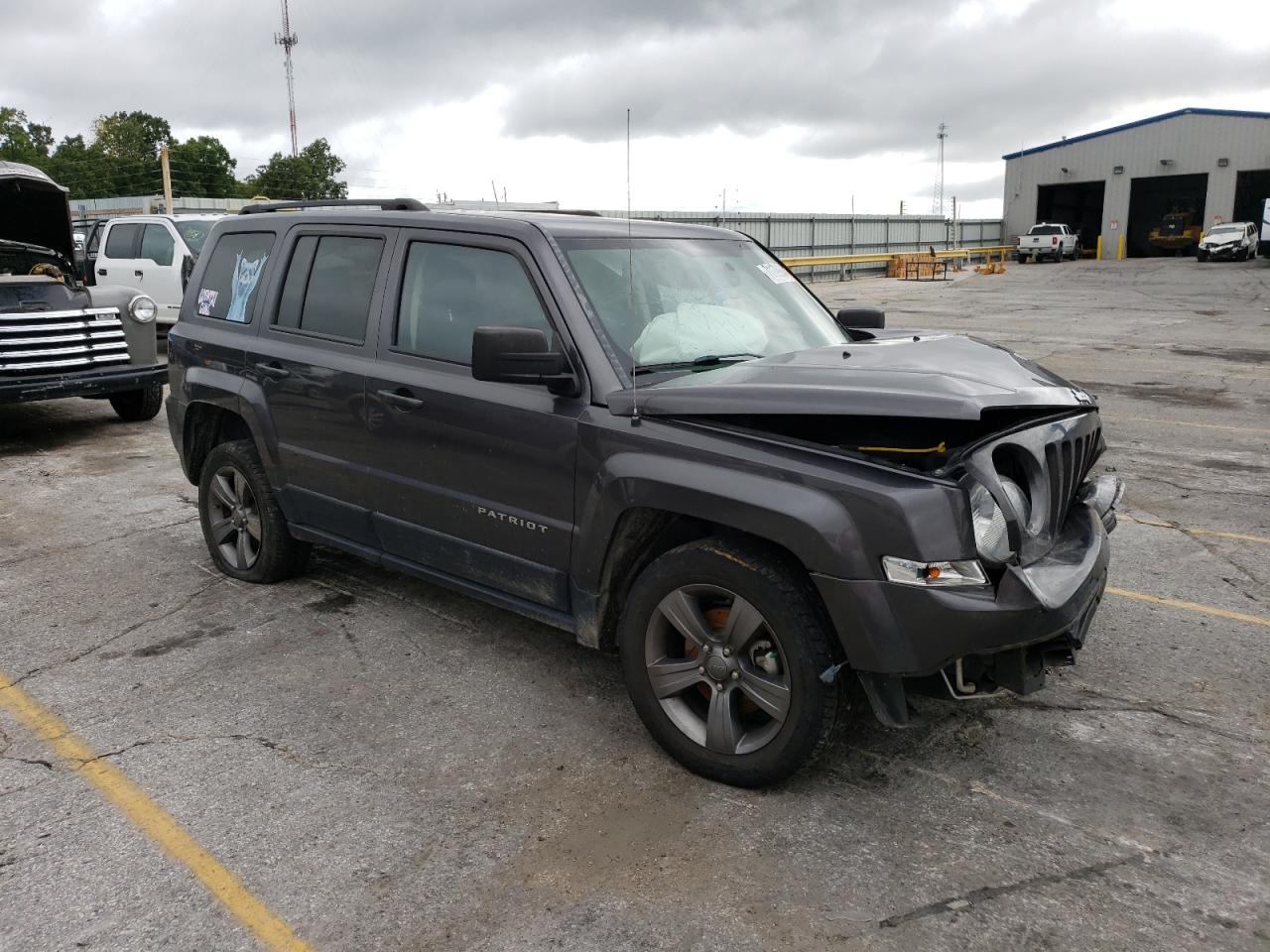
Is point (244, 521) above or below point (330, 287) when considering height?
below

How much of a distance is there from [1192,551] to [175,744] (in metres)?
5.29

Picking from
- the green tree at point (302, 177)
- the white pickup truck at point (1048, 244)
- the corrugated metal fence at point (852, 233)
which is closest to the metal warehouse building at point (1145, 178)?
the corrugated metal fence at point (852, 233)

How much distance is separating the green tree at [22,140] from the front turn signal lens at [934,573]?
90909 millimetres

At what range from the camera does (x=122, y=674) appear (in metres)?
4.27

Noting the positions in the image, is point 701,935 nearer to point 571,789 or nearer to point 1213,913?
point 571,789

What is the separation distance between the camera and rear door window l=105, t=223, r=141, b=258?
16031 millimetres

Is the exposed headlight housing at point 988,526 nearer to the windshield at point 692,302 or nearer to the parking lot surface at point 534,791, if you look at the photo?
the parking lot surface at point 534,791

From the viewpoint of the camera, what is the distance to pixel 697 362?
148 inches

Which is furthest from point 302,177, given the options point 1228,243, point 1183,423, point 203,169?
point 1183,423

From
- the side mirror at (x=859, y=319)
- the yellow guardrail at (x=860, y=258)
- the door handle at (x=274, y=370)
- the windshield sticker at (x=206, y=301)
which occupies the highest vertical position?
the yellow guardrail at (x=860, y=258)

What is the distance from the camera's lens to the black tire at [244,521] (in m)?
5.05

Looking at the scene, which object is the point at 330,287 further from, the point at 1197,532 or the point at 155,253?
the point at 155,253

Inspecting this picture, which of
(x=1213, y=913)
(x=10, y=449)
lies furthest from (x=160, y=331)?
(x=1213, y=913)

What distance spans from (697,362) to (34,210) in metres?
9.23
